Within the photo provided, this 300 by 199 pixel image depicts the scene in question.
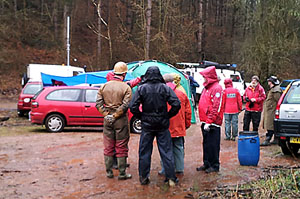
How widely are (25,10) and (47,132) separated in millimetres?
26203

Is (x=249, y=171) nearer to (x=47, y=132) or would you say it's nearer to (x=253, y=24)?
(x=47, y=132)

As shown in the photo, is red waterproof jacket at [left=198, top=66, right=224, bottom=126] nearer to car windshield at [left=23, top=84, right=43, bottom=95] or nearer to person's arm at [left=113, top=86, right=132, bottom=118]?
person's arm at [left=113, top=86, right=132, bottom=118]

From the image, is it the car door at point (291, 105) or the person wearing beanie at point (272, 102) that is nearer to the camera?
the car door at point (291, 105)

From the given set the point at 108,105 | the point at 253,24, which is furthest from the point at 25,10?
the point at 108,105

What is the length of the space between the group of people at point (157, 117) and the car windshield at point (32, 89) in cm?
1008

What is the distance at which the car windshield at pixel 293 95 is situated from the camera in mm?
7328

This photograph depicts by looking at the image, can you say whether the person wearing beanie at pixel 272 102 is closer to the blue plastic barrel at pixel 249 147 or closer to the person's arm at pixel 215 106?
the blue plastic barrel at pixel 249 147

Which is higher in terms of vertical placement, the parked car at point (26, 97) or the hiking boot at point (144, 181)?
the parked car at point (26, 97)

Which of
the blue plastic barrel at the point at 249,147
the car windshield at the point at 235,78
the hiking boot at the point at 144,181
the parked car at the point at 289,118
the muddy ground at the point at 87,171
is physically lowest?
the muddy ground at the point at 87,171

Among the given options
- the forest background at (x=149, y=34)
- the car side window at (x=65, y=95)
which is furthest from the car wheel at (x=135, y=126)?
the forest background at (x=149, y=34)

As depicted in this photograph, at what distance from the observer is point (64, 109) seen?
1164cm

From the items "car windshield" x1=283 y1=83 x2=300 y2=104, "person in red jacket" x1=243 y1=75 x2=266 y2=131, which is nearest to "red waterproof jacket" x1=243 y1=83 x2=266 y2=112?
"person in red jacket" x1=243 y1=75 x2=266 y2=131

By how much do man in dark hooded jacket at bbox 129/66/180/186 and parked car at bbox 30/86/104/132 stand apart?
624cm

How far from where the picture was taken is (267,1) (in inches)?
993
